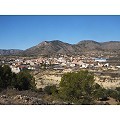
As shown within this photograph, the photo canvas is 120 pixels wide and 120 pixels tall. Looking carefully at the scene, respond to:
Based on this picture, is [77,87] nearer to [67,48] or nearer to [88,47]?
[67,48]

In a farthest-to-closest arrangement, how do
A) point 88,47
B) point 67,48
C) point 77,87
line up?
Answer: point 88,47, point 67,48, point 77,87

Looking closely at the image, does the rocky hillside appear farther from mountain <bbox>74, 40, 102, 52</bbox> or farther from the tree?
the tree

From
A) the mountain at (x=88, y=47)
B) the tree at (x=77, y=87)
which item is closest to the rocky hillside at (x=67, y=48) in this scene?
the mountain at (x=88, y=47)

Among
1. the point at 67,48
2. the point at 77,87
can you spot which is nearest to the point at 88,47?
the point at 67,48

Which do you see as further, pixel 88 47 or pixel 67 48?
pixel 88 47

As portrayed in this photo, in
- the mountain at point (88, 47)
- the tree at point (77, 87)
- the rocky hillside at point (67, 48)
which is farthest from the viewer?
the mountain at point (88, 47)

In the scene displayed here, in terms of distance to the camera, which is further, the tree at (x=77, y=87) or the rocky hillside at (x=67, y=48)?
the rocky hillside at (x=67, y=48)

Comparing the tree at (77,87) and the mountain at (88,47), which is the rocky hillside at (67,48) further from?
the tree at (77,87)
